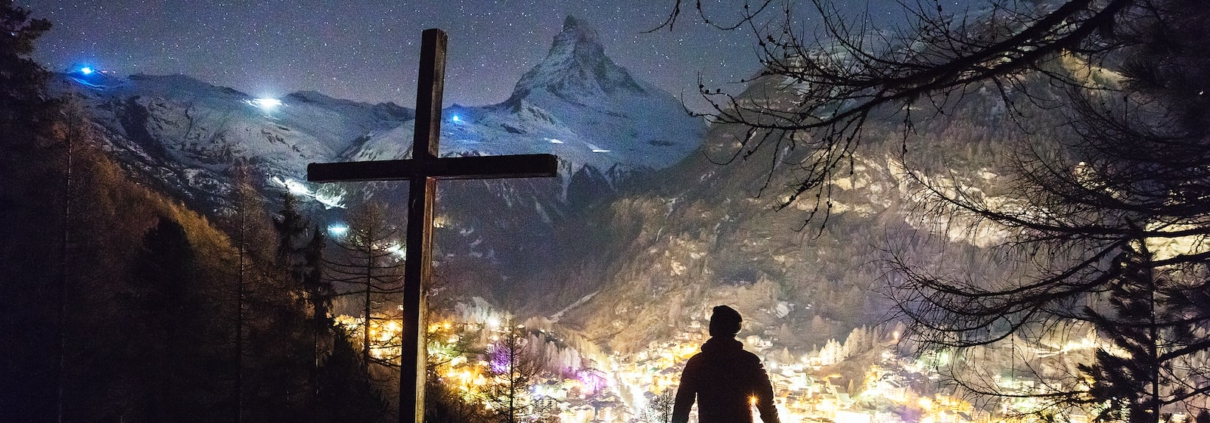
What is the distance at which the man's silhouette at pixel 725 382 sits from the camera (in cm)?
281

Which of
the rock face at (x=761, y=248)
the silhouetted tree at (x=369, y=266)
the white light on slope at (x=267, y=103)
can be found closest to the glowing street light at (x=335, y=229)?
the white light on slope at (x=267, y=103)

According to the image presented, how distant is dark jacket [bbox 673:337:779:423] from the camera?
281cm

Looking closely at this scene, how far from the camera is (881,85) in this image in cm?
213

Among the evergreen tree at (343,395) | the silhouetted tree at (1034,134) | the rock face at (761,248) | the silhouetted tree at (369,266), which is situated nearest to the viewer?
the silhouetted tree at (1034,134)

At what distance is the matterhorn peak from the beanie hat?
77535 mm

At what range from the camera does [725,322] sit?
9.61 ft

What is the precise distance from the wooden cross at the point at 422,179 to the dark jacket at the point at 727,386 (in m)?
1.61

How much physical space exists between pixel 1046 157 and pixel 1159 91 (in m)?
2.36

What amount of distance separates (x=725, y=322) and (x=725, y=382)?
330 millimetres

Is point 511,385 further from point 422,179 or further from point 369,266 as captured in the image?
point 422,179

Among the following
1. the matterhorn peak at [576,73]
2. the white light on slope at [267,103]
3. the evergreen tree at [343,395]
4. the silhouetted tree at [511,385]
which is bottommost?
the silhouetted tree at [511,385]

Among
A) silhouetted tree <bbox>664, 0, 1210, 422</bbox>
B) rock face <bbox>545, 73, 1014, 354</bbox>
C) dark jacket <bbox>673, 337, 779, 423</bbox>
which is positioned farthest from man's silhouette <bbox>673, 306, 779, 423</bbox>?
rock face <bbox>545, 73, 1014, 354</bbox>

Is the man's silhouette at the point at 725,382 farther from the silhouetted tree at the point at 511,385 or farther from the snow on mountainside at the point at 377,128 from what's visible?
the snow on mountainside at the point at 377,128

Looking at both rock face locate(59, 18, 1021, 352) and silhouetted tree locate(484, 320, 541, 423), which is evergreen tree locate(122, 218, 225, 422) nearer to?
silhouetted tree locate(484, 320, 541, 423)
